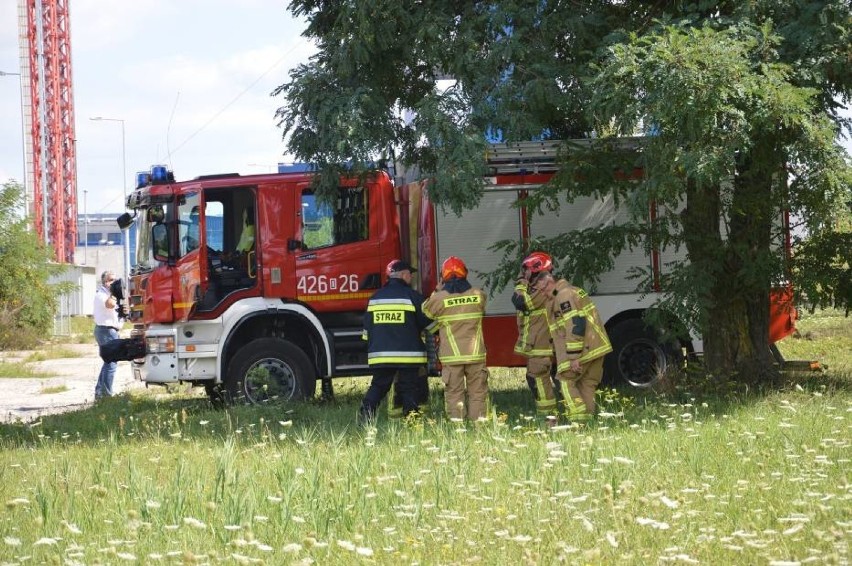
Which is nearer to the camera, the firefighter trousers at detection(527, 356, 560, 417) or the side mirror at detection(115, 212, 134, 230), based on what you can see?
the firefighter trousers at detection(527, 356, 560, 417)

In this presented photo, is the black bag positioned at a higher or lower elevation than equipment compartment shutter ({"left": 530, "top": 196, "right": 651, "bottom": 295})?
lower

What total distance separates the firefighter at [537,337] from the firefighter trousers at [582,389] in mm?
376

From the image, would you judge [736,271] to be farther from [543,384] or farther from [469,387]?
[469,387]

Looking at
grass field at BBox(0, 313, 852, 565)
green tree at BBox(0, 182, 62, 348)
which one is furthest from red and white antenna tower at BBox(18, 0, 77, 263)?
grass field at BBox(0, 313, 852, 565)

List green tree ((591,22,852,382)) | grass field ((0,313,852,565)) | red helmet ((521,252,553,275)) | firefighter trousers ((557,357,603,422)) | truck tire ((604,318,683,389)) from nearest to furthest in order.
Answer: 1. grass field ((0,313,852,565))
2. green tree ((591,22,852,382))
3. firefighter trousers ((557,357,603,422))
4. red helmet ((521,252,553,275))
5. truck tire ((604,318,683,389))

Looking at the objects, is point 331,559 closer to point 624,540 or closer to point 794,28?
point 624,540

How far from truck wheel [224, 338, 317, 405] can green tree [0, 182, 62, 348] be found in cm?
1967

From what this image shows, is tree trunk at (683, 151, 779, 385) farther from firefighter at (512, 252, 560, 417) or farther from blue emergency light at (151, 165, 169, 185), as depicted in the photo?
blue emergency light at (151, 165, 169, 185)

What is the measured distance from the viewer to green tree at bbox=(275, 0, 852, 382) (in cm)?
930

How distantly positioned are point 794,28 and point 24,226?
2454 centimetres

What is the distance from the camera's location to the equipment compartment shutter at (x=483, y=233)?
12.3 metres

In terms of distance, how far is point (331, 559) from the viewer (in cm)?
502

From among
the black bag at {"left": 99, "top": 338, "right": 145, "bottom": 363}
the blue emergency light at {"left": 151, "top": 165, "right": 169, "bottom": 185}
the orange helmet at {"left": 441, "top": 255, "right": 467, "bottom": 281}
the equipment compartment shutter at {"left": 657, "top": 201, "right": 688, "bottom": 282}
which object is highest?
the blue emergency light at {"left": 151, "top": 165, "right": 169, "bottom": 185}

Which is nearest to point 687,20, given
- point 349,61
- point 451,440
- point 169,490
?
point 349,61
